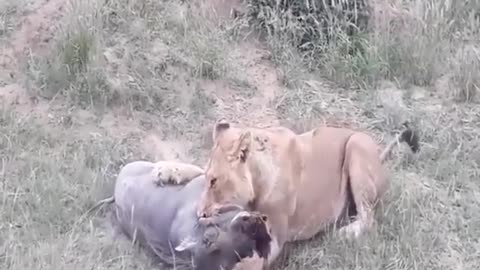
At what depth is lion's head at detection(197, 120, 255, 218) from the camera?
18.5 ft

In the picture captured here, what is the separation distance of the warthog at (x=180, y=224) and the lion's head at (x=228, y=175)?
7cm

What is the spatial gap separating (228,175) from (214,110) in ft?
6.04

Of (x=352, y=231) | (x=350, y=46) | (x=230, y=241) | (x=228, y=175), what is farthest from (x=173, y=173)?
(x=350, y=46)

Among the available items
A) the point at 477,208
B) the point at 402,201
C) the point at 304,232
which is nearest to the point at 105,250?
the point at 304,232

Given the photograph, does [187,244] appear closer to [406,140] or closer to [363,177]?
[363,177]

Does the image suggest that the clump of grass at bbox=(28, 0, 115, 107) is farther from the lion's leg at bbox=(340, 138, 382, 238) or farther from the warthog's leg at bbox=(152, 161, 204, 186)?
the lion's leg at bbox=(340, 138, 382, 238)

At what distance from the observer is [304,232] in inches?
245

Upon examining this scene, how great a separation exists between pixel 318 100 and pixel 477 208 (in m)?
1.51

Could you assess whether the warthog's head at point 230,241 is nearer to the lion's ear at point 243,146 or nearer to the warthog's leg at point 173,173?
the lion's ear at point 243,146

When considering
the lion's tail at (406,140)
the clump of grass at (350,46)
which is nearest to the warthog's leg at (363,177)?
the lion's tail at (406,140)

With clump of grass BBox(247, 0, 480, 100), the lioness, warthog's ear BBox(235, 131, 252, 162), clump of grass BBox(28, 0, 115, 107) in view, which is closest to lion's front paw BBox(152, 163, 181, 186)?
the lioness

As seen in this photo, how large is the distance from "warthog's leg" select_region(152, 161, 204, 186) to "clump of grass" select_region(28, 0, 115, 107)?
1215 millimetres

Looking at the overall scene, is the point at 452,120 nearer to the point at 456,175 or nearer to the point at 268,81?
the point at 456,175

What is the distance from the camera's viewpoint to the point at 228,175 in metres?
5.70
